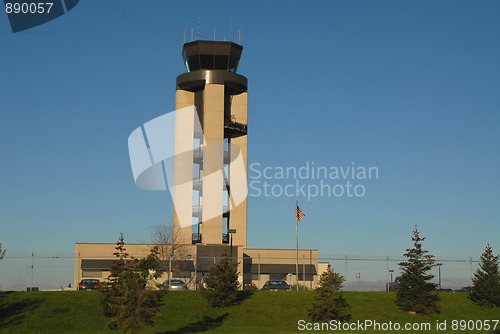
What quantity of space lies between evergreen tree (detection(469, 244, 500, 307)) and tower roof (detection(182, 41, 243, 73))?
4412 centimetres

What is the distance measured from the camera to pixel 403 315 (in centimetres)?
5644

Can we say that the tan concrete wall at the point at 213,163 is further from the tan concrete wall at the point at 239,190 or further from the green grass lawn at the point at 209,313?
the green grass lawn at the point at 209,313

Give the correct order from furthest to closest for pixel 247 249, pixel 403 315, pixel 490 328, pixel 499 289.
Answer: pixel 247 249 < pixel 499 289 < pixel 403 315 < pixel 490 328

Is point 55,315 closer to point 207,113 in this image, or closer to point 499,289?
point 499,289

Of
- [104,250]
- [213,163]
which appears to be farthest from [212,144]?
[104,250]

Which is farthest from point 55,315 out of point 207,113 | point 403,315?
point 207,113

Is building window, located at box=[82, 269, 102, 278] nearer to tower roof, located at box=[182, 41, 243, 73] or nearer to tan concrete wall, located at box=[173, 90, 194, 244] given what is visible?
tan concrete wall, located at box=[173, 90, 194, 244]

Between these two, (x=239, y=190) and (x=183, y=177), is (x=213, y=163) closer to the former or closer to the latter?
(x=183, y=177)

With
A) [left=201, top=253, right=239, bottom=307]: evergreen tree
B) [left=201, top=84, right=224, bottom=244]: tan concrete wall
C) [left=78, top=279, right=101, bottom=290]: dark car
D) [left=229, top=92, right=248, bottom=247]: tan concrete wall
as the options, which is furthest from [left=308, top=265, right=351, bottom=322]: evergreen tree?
[left=229, top=92, right=248, bottom=247]: tan concrete wall

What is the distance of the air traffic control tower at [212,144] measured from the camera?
88375 mm

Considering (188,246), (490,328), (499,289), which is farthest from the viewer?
(188,246)

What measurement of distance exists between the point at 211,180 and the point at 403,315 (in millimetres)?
37517

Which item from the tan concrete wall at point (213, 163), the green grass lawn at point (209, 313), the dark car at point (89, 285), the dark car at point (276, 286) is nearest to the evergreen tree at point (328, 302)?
the green grass lawn at point (209, 313)

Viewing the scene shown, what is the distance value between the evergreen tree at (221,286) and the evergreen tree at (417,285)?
1386 centimetres
